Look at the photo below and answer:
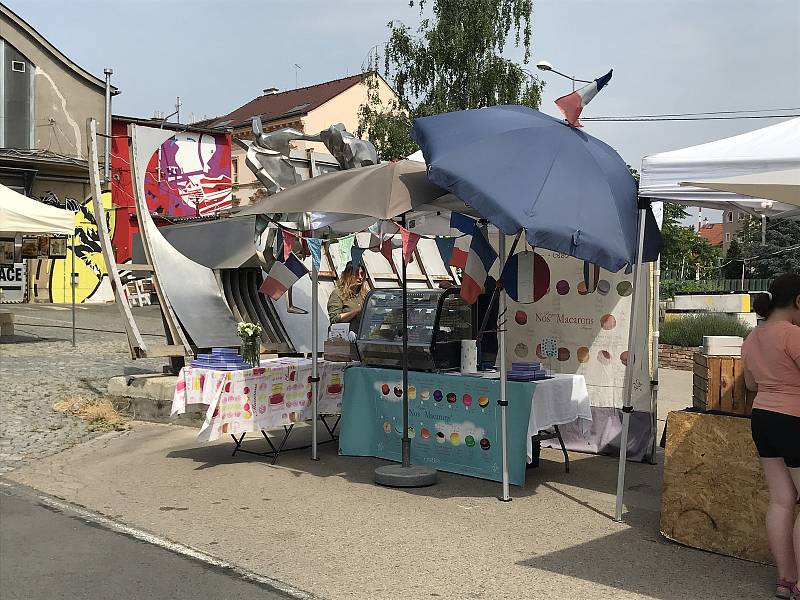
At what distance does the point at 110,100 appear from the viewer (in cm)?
3056

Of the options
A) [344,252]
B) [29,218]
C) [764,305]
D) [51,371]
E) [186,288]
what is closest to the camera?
[764,305]

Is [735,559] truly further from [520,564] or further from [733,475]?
[520,564]

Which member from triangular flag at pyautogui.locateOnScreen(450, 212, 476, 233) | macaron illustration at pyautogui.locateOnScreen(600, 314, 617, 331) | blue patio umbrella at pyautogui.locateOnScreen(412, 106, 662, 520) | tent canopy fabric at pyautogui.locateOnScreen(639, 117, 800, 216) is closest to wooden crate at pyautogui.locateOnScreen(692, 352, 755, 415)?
blue patio umbrella at pyautogui.locateOnScreen(412, 106, 662, 520)

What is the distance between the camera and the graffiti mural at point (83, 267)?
2892 cm

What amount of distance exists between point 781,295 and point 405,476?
351cm

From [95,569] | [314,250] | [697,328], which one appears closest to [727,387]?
[314,250]

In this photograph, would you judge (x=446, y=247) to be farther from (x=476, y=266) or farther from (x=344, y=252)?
(x=344, y=252)

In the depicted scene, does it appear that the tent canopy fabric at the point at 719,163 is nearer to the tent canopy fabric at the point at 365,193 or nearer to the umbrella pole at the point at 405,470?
the tent canopy fabric at the point at 365,193

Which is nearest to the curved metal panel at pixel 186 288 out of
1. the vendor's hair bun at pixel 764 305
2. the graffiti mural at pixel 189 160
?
the vendor's hair bun at pixel 764 305

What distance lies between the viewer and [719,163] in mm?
5441

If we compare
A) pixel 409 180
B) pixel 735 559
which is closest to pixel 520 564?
pixel 735 559

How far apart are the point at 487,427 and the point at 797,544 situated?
119 inches

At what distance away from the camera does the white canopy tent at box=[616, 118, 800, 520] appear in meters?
5.16

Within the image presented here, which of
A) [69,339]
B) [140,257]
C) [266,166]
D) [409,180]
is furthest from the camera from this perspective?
[69,339]
